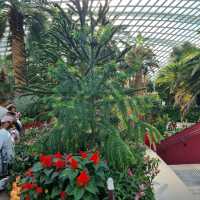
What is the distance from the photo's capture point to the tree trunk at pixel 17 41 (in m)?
12.1

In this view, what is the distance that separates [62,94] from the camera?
4781mm

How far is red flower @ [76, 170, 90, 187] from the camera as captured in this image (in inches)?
133

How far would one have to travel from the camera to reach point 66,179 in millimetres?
3662

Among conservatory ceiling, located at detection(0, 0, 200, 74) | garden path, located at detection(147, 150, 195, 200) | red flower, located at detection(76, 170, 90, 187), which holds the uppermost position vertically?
conservatory ceiling, located at detection(0, 0, 200, 74)

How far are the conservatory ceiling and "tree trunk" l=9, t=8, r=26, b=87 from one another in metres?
10.3

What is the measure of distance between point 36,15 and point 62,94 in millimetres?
8443

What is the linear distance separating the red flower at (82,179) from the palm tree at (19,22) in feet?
28.9

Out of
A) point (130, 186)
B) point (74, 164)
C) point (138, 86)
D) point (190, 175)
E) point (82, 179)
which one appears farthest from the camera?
point (190, 175)

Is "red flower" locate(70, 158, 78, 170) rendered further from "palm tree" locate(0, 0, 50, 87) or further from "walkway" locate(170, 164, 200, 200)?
"palm tree" locate(0, 0, 50, 87)

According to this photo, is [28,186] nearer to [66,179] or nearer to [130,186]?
[66,179]

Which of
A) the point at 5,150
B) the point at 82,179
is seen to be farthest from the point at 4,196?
the point at 82,179

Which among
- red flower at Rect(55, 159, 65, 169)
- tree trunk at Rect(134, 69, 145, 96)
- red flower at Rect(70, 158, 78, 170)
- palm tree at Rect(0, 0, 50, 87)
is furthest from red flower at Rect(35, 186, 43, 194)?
palm tree at Rect(0, 0, 50, 87)

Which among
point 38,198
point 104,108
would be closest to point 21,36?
point 104,108

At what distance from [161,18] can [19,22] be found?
21.1 metres
